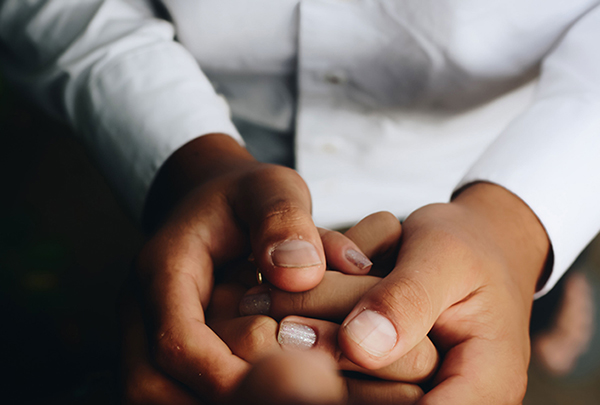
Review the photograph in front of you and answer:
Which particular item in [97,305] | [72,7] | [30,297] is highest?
[72,7]

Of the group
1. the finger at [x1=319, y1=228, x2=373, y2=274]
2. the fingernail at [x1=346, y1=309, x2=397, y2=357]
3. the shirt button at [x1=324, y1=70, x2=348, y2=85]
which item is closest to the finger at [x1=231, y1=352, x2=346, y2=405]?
the fingernail at [x1=346, y1=309, x2=397, y2=357]

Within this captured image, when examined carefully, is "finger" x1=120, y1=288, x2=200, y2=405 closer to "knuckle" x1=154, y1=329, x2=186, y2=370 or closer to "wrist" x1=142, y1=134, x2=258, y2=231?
"knuckle" x1=154, y1=329, x2=186, y2=370

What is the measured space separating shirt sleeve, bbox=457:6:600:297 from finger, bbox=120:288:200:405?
1.38 ft

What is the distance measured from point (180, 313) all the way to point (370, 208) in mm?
403

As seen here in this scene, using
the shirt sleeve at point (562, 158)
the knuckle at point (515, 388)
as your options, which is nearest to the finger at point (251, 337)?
the knuckle at point (515, 388)

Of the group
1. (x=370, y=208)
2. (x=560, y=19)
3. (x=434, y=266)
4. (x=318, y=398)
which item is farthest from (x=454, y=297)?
(x=560, y=19)

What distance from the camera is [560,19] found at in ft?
1.83

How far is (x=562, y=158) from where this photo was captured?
487 millimetres

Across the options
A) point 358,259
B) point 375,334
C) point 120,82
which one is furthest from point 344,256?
point 120,82

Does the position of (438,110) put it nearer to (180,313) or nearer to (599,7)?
(599,7)

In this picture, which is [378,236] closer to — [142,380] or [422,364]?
[422,364]

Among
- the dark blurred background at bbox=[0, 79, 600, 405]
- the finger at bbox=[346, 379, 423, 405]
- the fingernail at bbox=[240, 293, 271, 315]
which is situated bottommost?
the dark blurred background at bbox=[0, 79, 600, 405]

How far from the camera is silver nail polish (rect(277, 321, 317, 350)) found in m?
0.35

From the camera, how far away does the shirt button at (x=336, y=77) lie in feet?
2.06
